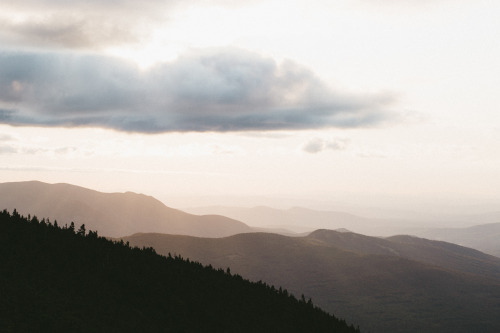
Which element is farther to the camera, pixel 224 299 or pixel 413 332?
pixel 413 332

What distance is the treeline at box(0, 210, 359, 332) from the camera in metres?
47.4

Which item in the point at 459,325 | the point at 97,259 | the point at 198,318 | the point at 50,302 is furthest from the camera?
the point at 459,325

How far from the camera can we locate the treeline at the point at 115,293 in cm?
4744

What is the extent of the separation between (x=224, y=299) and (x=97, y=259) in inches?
964

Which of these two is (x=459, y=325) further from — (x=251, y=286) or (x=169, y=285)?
(x=169, y=285)

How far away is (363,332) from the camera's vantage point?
17375 centimetres

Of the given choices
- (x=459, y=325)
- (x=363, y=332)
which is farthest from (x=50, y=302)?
(x=459, y=325)

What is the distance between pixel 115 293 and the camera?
200 ft

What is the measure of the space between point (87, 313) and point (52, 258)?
55.5 feet

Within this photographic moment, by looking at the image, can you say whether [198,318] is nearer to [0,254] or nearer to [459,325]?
[0,254]

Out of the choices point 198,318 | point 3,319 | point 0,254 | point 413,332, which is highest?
point 0,254

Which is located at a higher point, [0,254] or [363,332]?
[0,254]

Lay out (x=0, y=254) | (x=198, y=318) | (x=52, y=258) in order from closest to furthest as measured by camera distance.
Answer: (x=0, y=254), (x=52, y=258), (x=198, y=318)

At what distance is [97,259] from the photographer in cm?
7269
